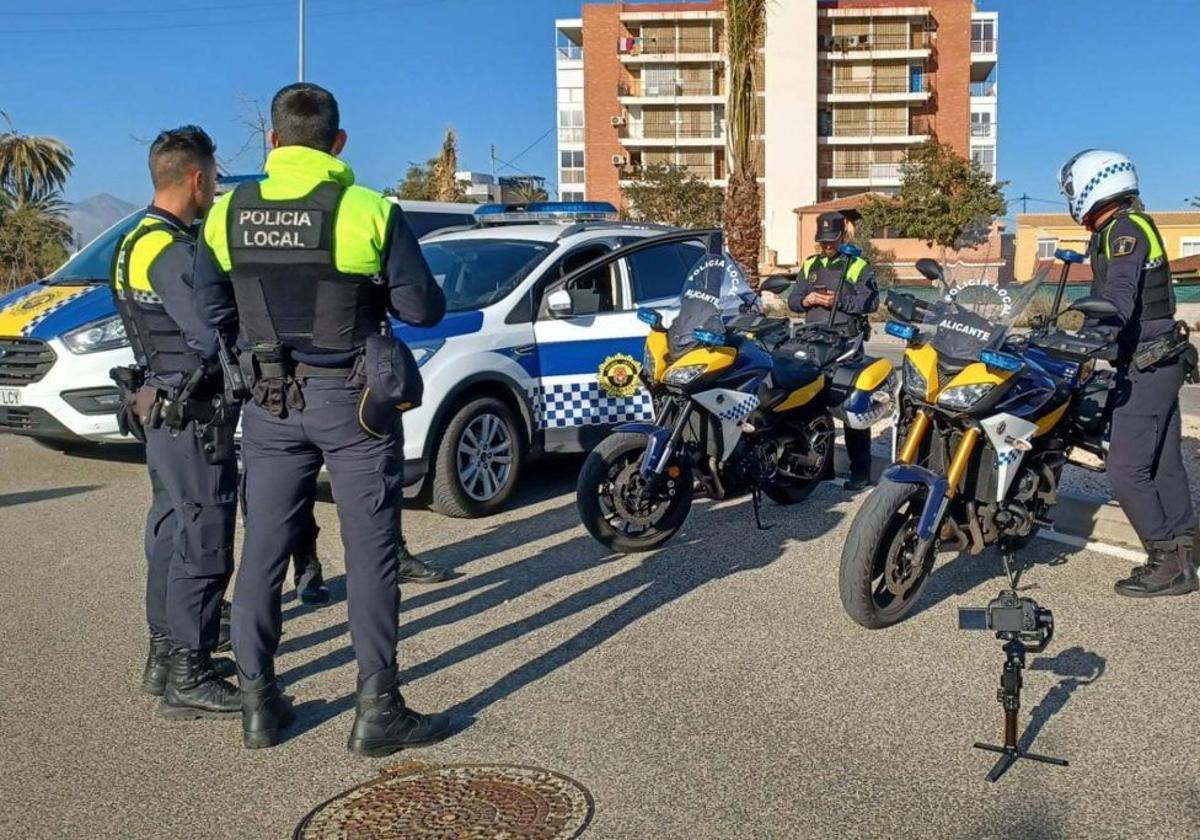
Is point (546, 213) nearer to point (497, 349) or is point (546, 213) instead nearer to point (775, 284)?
point (497, 349)

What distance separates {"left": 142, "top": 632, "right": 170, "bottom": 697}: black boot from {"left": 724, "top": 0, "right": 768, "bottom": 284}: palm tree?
14.6 m

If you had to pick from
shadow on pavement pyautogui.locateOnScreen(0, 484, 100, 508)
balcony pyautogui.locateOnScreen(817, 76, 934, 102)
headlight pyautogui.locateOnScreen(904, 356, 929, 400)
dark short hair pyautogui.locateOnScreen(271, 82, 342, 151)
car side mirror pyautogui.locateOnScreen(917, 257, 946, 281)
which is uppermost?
balcony pyautogui.locateOnScreen(817, 76, 934, 102)

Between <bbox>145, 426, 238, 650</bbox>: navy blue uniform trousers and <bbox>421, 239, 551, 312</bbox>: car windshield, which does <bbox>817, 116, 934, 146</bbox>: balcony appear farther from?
<bbox>145, 426, 238, 650</bbox>: navy blue uniform trousers

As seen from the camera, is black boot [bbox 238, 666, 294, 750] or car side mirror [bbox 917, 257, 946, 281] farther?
car side mirror [bbox 917, 257, 946, 281]

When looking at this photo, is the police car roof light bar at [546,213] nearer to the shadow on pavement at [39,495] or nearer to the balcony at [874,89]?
the shadow on pavement at [39,495]

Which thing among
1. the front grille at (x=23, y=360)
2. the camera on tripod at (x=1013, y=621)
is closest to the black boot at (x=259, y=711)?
the camera on tripod at (x=1013, y=621)

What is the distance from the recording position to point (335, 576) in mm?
6219

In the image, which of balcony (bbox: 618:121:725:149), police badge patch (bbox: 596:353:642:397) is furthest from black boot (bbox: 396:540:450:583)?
balcony (bbox: 618:121:725:149)

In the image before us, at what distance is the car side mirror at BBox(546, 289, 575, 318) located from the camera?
302 inches

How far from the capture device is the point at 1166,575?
5.62 metres

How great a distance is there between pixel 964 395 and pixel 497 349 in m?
3.25

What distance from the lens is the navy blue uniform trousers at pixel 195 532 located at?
14.5 ft

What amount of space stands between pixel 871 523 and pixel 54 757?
3119 millimetres

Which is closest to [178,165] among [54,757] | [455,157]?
[54,757]
